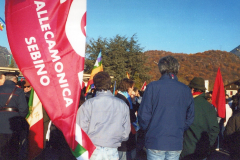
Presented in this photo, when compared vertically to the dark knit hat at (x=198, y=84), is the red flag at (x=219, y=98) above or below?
below

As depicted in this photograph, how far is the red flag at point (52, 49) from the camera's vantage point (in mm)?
2133

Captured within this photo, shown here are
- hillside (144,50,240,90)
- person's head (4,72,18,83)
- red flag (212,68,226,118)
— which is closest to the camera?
person's head (4,72,18,83)

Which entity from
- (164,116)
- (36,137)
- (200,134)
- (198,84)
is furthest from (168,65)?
(36,137)

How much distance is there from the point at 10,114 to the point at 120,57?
2053 cm

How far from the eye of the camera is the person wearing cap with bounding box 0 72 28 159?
430 cm

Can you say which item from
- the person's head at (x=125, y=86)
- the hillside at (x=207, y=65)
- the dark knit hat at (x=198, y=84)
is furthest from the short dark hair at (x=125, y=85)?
the hillside at (x=207, y=65)

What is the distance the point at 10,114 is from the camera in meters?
4.34

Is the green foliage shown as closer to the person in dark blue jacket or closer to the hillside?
the person in dark blue jacket

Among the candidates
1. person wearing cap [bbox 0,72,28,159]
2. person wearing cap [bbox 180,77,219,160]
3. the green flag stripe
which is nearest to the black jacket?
person wearing cap [bbox 0,72,28,159]

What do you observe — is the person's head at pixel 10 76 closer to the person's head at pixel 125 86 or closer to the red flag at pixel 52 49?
the person's head at pixel 125 86

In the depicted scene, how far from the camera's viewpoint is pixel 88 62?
78.7 feet

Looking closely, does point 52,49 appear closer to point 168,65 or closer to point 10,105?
point 168,65

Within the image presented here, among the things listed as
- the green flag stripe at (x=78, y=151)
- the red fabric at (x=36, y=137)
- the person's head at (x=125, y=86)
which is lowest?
the red fabric at (x=36, y=137)

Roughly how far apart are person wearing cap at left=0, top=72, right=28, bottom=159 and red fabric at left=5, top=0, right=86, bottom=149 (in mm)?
2479
